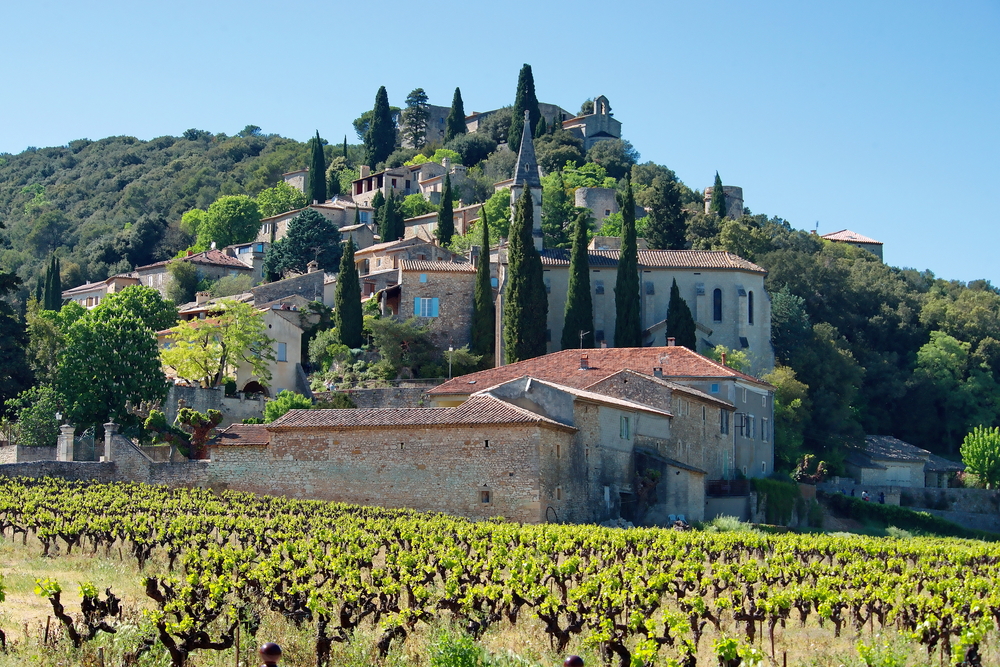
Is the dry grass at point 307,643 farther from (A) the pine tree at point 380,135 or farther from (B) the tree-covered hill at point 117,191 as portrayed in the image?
(A) the pine tree at point 380,135

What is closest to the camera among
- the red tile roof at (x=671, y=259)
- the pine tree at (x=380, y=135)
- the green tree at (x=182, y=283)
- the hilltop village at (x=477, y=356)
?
the hilltop village at (x=477, y=356)

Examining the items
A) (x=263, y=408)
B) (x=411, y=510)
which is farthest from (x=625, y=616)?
(x=263, y=408)

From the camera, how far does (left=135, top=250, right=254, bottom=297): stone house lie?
293 ft

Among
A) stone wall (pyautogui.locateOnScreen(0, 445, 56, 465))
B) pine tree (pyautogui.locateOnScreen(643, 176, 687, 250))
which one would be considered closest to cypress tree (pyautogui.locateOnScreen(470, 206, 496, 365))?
pine tree (pyautogui.locateOnScreen(643, 176, 687, 250))

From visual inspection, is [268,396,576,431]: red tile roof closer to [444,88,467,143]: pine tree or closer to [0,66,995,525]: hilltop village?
[0,66,995,525]: hilltop village

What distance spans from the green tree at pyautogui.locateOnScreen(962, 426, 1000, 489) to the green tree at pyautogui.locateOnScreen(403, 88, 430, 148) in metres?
74.2

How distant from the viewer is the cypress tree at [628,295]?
64062mm

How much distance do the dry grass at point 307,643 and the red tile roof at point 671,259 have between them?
45.4 meters

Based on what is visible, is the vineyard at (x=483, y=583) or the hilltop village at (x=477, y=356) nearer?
the vineyard at (x=483, y=583)

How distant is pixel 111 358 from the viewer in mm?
51281

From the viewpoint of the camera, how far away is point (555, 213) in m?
94.9

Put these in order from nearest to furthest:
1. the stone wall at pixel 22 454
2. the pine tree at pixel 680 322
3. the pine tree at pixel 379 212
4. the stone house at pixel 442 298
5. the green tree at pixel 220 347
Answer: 1. the stone wall at pixel 22 454
2. the green tree at pixel 220 347
3. the pine tree at pixel 680 322
4. the stone house at pixel 442 298
5. the pine tree at pixel 379 212

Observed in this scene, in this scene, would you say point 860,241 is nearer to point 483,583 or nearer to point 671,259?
point 671,259

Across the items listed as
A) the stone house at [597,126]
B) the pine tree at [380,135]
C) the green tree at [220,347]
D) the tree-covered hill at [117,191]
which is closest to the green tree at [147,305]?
the green tree at [220,347]
